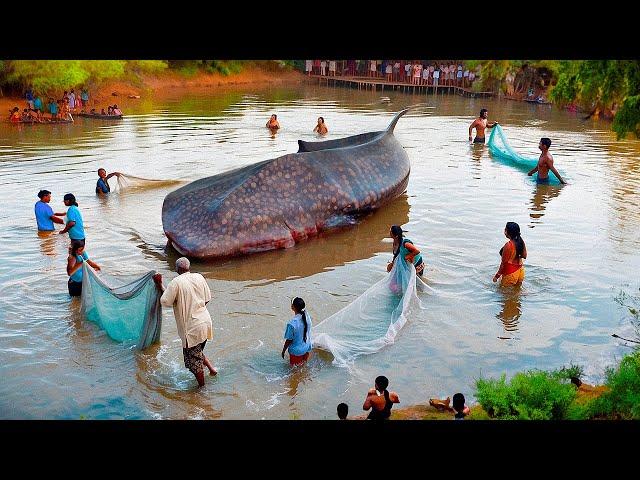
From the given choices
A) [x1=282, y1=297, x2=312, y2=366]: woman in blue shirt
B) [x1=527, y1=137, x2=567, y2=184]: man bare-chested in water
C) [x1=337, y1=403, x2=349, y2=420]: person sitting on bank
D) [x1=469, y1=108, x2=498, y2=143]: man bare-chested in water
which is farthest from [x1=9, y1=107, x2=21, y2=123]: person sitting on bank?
[x1=337, y1=403, x2=349, y2=420]: person sitting on bank

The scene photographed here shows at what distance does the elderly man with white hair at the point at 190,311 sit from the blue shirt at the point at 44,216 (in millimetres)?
5828

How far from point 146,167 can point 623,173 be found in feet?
41.5

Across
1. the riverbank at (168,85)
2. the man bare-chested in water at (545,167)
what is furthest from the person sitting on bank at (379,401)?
the riverbank at (168,85)

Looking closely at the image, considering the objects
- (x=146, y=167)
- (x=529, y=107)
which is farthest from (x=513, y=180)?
(x=529, y=107)

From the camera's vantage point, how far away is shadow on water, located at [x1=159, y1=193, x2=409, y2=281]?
9.52 metres

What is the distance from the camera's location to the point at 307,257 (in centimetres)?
1020

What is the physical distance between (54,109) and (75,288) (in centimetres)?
1995

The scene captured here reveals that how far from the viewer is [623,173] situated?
16.0m

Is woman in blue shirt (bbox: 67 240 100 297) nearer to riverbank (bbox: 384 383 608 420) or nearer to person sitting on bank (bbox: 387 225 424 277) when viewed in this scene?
person sitting on bank (bbox: 387 225 424 277)

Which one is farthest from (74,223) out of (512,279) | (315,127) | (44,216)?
(315,127)

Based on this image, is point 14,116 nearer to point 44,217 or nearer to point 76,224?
point 44,217

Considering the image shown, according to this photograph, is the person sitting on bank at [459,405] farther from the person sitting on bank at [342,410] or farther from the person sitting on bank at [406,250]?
the person sitting on bank at [406,250]
